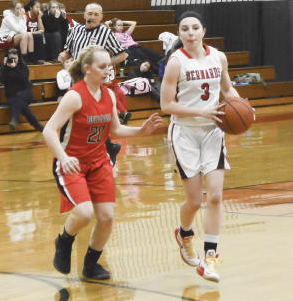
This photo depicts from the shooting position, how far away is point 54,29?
1609 centimetres

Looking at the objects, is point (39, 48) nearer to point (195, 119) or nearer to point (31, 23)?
point (31, 23)

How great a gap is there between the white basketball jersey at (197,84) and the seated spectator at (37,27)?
37.1 ft

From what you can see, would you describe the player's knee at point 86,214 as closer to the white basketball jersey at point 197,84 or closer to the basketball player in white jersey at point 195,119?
the basketball player in white jersey at point 195,119

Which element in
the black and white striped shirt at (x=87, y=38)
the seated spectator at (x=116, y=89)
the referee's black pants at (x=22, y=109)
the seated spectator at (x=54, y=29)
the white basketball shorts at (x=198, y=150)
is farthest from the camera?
the seated spectator at (x=54, y=29)

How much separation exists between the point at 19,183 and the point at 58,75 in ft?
21.0

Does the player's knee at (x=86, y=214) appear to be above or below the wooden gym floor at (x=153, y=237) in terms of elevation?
above

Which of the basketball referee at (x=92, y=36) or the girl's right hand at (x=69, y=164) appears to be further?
the basketball referee at (x=92, y=36)

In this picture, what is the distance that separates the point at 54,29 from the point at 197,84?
11.6 meters

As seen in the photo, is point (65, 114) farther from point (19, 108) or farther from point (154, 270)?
point (19, 108)

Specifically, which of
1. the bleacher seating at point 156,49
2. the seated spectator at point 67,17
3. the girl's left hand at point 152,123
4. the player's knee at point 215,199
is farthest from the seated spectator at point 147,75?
the player's knee at point 215,199

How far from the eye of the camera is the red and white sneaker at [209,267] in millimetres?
4582

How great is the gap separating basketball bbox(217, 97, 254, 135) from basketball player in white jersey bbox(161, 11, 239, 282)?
0.06 metres

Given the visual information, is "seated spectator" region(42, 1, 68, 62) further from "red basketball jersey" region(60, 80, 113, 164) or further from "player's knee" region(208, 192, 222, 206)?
"player's knee" region(208, 192, 222, 206)

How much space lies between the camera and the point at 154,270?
500 cm
